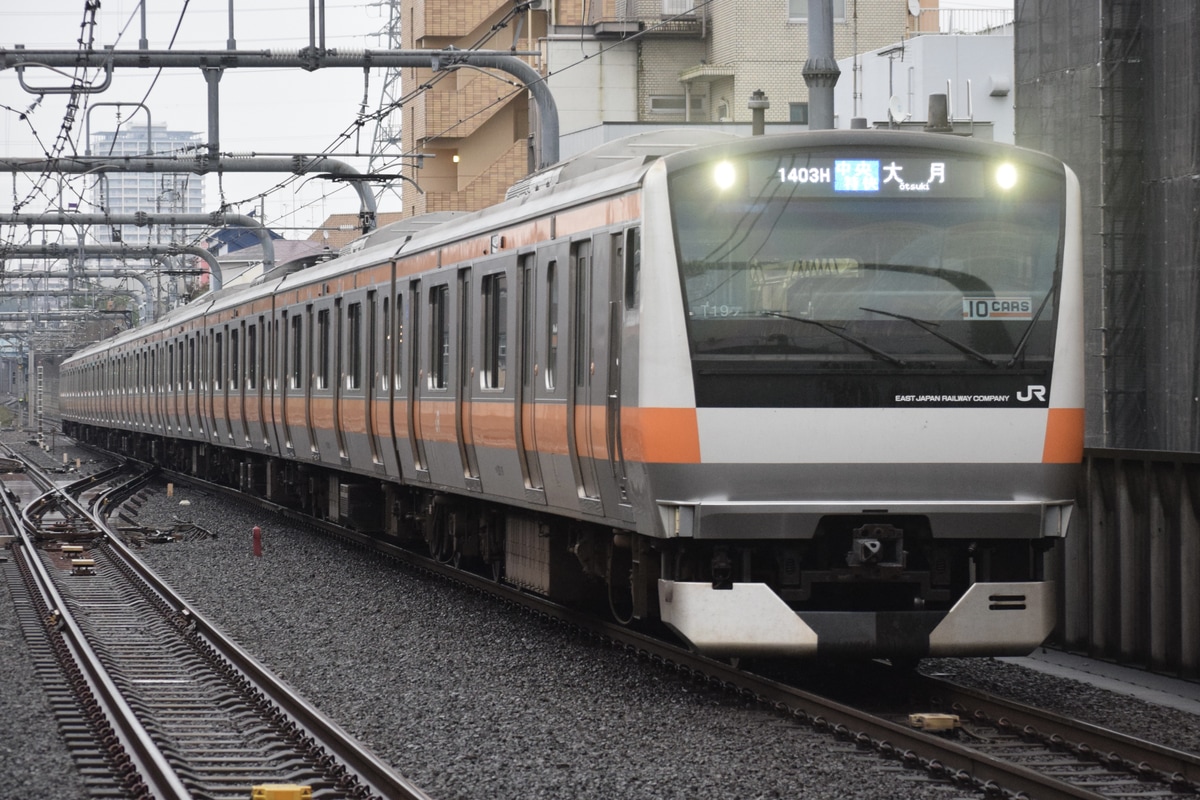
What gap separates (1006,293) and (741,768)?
2924 millimetres

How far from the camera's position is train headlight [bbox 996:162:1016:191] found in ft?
30.5

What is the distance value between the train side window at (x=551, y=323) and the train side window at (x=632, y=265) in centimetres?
156

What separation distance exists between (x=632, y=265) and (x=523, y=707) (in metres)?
2.31

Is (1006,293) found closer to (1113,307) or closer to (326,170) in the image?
(1113,307)

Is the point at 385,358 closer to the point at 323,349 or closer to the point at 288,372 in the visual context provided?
the point at 323,349

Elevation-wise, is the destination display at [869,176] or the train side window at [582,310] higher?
the destination display at [869,176]

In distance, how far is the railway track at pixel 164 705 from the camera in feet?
25.2

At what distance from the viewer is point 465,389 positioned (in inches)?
520

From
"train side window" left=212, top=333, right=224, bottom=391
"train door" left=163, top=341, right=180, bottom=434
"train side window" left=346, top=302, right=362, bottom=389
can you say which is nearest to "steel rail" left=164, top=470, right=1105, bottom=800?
"train side window" left=346, top=302, right=362, bottom=389

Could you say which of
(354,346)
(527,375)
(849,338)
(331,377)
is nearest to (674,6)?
(331,377)

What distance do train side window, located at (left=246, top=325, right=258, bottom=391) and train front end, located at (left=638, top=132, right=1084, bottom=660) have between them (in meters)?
14.7

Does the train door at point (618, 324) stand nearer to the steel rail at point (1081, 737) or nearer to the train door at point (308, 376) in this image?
the steel rail at point (1081, 737)

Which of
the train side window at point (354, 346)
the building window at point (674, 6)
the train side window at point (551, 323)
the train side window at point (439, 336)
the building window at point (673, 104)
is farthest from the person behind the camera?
the building window at point (674, 6)

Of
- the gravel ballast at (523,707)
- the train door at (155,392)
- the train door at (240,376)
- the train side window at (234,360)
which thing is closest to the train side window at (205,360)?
the train side window at (234,360)
